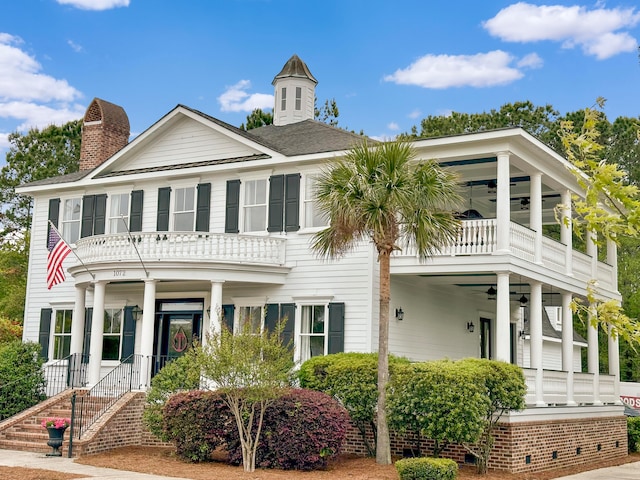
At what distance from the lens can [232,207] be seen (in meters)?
22.4

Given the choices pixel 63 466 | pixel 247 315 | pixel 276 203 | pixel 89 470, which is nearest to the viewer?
pixel 89 470

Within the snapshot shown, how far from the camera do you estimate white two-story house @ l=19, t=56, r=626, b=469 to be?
19.1 m

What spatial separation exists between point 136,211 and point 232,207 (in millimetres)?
3414

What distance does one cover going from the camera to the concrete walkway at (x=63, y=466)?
577 inches

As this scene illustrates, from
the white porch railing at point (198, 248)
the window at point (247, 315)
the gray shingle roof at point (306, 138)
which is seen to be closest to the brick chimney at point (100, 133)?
the gray shingle roof at point (306, 138)

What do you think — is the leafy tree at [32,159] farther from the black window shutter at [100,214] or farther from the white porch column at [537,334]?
the white porch column at [537,334]

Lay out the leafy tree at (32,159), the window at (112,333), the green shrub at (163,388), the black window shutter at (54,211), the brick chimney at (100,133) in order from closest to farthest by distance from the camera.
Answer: the green shrub at (163,388) → the window at (112,333) → the black window shutter at (54,211) → the brick chimney at (100,133) → the leafy tree at (32,159)

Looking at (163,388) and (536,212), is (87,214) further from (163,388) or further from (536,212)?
(536,212)

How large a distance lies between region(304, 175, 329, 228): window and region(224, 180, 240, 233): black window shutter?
2.05 m

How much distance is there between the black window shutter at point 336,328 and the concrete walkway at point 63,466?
6302 mm

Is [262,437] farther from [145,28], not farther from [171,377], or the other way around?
[145,28]

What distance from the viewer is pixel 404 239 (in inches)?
787

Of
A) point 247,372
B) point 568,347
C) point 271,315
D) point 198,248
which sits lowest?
point 247,372

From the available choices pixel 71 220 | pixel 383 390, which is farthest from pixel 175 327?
pixel 383 390
